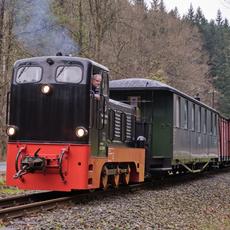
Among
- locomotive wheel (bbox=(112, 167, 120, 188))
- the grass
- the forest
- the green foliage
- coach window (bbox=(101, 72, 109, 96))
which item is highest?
the green foliage

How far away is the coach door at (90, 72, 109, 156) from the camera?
11.6 m

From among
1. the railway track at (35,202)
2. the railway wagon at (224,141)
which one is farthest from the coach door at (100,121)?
the railway wagon at (224,141)

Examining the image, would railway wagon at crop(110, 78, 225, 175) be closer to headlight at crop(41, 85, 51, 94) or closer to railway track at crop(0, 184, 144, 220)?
railway track at crop(0, 184, 144, 220)

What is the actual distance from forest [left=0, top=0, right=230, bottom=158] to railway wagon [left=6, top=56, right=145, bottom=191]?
4752 millimetres

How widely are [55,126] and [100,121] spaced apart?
114 centimetres

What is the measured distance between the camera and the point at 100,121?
11969 millimetres

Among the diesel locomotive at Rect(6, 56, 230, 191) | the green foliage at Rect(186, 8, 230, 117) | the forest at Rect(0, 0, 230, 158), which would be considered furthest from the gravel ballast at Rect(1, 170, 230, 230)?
the green foliage at Rect(186, 8, 230, 117)

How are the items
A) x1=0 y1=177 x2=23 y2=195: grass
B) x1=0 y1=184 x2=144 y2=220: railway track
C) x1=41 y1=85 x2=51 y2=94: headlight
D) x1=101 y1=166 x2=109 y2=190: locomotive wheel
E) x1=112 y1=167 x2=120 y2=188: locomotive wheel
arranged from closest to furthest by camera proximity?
x1=0 y1=184 x2=144 y2=220: railway track → x1=41 y1=85 x2=51 y2=94: headlight → x1=101 y1=166 x2=109 y2=190: locomotive wheel → x1=112 y1=167 x2=120 y2=188: locomotive wheel → x1=0 y1=177 x2=23 y2=195: grass

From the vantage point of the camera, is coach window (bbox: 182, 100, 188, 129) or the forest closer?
coach window (bbox: 182, 100, 188, 129)

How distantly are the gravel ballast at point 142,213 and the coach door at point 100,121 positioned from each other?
49.3 inches

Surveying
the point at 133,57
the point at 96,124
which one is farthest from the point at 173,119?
the point at 133,57

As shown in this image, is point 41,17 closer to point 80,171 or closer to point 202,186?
point 202,186

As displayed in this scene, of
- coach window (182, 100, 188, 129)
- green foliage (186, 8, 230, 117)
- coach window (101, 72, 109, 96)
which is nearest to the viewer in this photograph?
coach window (101, 72, 109, 96)

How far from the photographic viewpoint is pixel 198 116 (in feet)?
70.4
